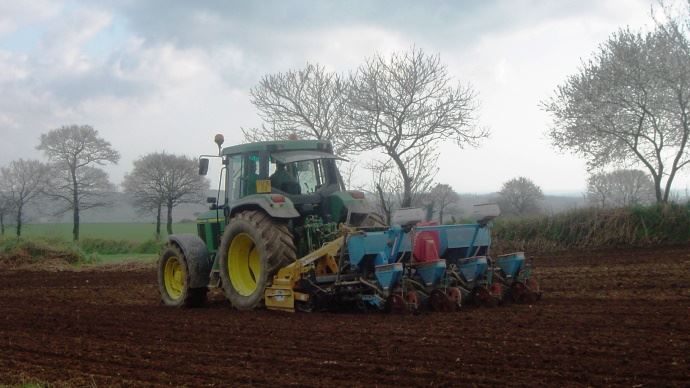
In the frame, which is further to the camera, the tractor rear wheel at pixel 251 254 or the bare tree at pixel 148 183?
the bare tree at pixel 148 183

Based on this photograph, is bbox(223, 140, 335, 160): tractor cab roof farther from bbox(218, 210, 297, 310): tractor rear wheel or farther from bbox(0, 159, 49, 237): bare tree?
bbox(0, 159, 49, 237): bare tree

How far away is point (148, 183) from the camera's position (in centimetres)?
4969

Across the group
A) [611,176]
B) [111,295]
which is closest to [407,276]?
[111,295]

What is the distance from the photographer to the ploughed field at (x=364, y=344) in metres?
5.52

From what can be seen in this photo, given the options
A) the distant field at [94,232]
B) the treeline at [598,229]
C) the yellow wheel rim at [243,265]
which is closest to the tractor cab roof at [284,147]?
the yellow wheel rim at [243,265]

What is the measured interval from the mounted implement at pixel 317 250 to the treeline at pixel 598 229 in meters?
9.84

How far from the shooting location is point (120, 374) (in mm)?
6055

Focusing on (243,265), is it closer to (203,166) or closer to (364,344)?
(203,166)

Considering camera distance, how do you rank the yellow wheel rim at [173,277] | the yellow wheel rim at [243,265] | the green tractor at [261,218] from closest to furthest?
the green tractor at [261,218], the yellow wheel rim at [243,265], the yellow wheel rim at [173,277]

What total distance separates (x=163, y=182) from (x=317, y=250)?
42257mm

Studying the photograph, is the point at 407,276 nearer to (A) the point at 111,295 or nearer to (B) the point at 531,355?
(B) the point at 531,355

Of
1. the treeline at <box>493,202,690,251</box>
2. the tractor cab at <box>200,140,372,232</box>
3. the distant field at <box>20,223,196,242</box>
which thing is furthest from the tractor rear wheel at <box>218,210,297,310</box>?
the distant field at <box>20,223,196,242</box>

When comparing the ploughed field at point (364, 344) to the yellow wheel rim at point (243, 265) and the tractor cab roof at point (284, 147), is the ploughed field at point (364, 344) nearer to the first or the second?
the yellow wheel rim at point (243, 265)

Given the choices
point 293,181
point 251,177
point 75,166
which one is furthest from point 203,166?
point 75,166
